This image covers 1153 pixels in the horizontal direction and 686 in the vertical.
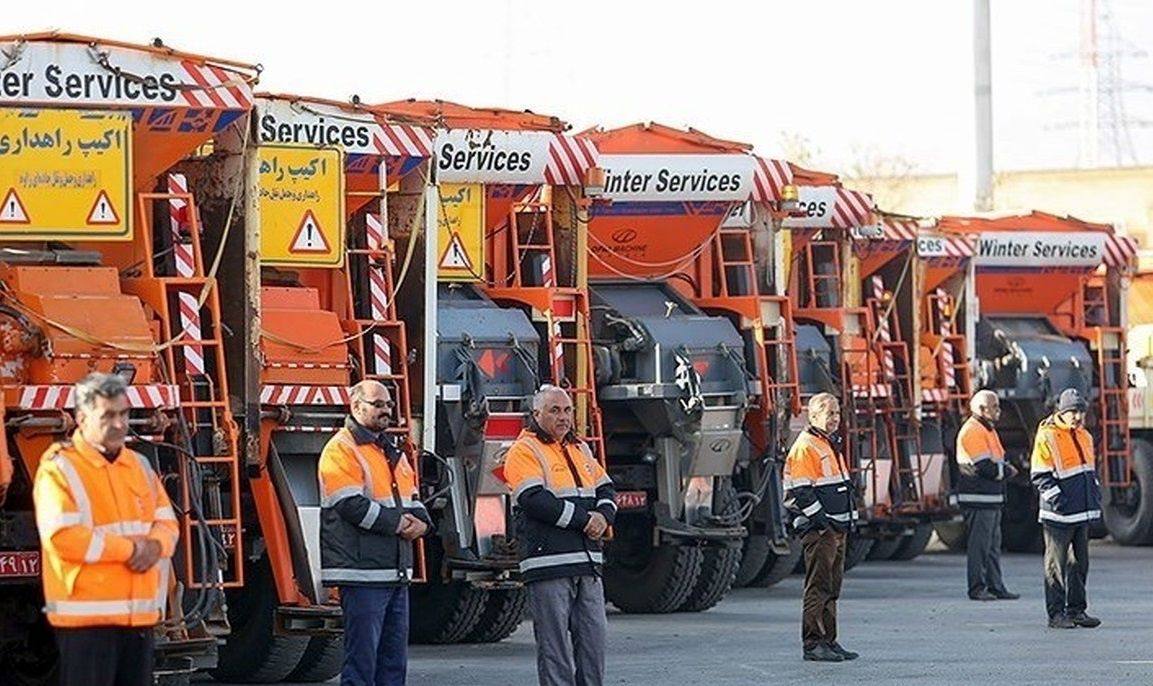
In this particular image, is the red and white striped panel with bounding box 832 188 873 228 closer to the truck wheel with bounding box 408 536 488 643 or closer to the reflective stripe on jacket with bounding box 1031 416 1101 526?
the reflective stripe on jacket with bounding box 1031 416 1101 526

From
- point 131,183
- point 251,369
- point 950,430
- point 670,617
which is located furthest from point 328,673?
point 950,430

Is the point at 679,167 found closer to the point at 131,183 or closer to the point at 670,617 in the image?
the point at 670,617

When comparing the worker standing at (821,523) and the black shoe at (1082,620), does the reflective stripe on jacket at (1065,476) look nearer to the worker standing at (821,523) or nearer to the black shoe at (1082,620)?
the black shoe at (1082,620)

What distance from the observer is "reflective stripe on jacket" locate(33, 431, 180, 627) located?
930cm

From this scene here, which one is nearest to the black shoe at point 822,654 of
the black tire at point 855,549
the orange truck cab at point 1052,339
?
the black tire at point 855,549

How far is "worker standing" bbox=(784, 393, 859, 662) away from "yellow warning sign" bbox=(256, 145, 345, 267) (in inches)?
122

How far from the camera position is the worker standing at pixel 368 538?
11.9 m

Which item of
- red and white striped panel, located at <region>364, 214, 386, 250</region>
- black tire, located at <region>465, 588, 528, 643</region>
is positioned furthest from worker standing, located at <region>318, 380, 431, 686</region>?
black tire, located at <region>465, 588, 528, 643</region>

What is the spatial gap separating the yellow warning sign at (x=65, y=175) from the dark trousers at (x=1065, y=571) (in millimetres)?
7485

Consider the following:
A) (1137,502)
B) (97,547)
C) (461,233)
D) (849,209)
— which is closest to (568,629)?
(97,547)

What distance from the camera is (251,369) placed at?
13.2 m

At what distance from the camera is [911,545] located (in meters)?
25.5

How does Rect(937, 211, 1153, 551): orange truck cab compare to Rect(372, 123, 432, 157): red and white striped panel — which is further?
Rect(937, 211, 1153, 551): orange truck cab

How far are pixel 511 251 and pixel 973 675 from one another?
421 centimetres
